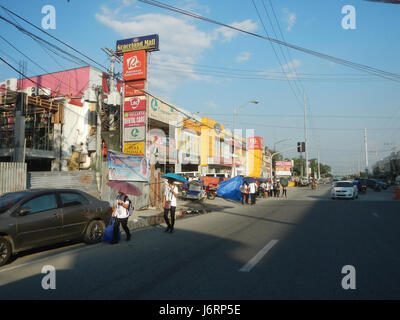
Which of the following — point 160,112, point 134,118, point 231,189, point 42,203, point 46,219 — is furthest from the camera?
point 160,112

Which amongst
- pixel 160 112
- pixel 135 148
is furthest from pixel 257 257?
pixel 160 112

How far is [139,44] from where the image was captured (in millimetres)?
26422

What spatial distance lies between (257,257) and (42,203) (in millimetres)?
5006

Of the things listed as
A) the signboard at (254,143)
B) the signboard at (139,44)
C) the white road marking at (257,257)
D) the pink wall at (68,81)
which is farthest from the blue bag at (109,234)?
the signboard at (254,143)

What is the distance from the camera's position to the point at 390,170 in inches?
3398

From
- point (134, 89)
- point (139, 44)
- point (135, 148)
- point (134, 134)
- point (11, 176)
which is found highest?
point (139, 44)

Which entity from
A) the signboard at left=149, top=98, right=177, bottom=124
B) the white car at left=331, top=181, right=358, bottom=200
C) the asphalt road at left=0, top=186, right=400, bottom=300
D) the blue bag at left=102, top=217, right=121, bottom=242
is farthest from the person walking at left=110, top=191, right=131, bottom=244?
the signboard at left=149, top=98, right=177, bottom=124

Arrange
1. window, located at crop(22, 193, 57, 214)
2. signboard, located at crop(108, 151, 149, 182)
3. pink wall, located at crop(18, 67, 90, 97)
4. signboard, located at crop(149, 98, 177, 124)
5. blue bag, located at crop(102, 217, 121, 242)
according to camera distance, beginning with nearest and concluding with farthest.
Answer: window, located at crop(22, 193, 57, 214) → blue bag, located at crop(102, 217, 121, 242) → signboard, located at crop(108, 151, 149, 182) → signboard, located at crop(149, 98, 177, 124) → pink wall, located at crop(18, 67, 90, 97)

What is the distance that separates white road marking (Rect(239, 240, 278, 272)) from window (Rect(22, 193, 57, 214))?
469cm

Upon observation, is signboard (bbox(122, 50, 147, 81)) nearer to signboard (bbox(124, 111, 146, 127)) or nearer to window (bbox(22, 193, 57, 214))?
signboard (bbox(124, 111, 146, 127))

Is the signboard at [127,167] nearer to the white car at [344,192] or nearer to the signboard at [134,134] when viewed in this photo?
the signboard at [134,134]

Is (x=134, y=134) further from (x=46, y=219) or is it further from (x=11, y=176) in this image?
(x=46, y=219)

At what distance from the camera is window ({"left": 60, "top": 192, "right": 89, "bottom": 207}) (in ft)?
26.2
